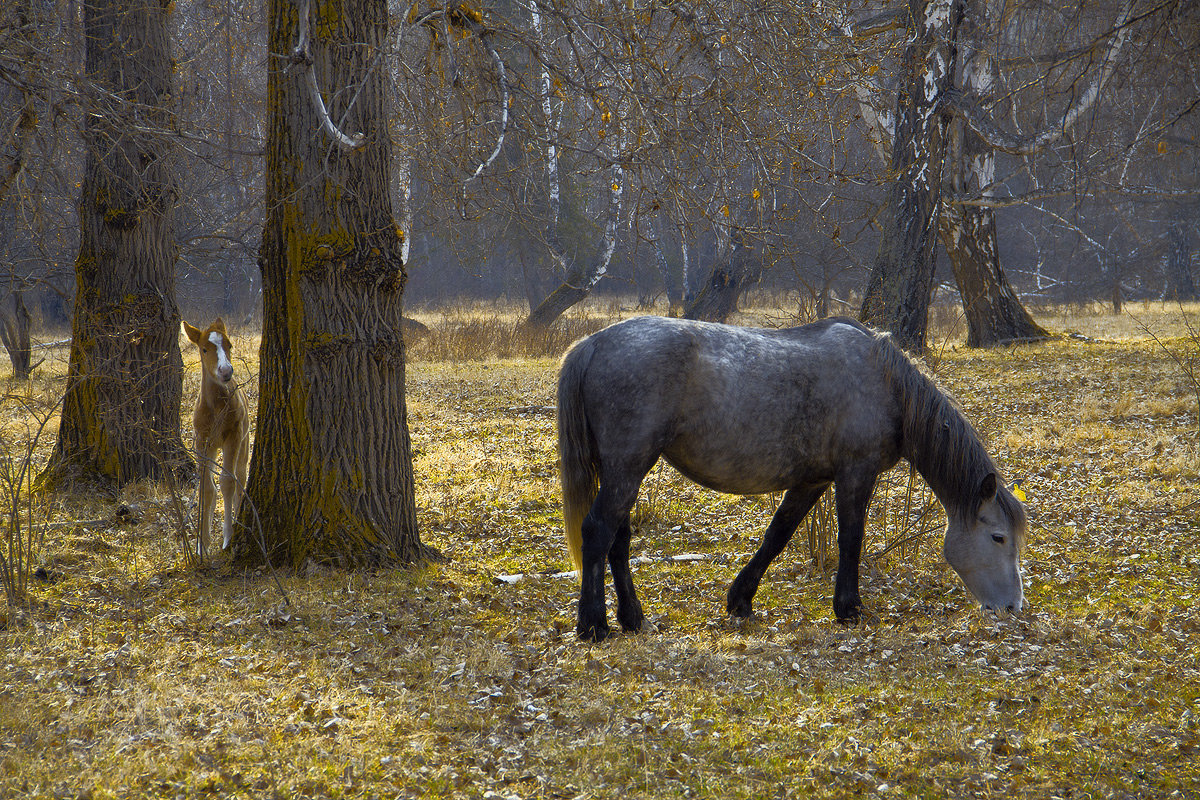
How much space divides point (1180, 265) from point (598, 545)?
34.1 metres

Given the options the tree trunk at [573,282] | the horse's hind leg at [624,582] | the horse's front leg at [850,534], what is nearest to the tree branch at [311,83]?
the horse's hind leg at [624,582]

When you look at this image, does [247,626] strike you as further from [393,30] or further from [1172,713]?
[1172,713]

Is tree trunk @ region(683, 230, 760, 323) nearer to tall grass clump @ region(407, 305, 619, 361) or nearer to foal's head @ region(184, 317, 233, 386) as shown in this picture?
tall grass clump @ region(407, 305, 619, 361)

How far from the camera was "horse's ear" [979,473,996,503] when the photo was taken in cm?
470

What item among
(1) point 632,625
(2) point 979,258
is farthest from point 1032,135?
(1) point 632,625

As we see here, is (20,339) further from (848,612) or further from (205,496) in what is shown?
(848,612)

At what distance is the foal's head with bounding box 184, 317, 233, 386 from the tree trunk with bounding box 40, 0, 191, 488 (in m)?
1.11

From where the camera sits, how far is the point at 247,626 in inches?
183

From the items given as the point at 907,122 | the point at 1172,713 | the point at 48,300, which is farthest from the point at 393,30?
the point at 48,300

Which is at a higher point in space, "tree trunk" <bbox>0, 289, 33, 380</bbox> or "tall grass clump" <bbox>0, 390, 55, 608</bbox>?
"tree trunk" <bbox>0, 289, 33, 380</bbox>

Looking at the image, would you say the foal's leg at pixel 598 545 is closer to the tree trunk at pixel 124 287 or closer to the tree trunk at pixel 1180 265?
the tree trunk at pixel 124 287

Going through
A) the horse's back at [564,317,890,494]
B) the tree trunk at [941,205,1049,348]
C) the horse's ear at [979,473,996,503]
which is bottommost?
the horse's ear at [979,473,996,503]

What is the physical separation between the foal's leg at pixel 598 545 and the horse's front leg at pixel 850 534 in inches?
47.6

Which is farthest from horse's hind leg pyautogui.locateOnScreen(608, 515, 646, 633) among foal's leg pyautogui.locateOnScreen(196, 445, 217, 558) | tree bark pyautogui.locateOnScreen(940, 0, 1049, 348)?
tree bark pyautogui.locateOnScreen(940, 0, 1049, 348)
